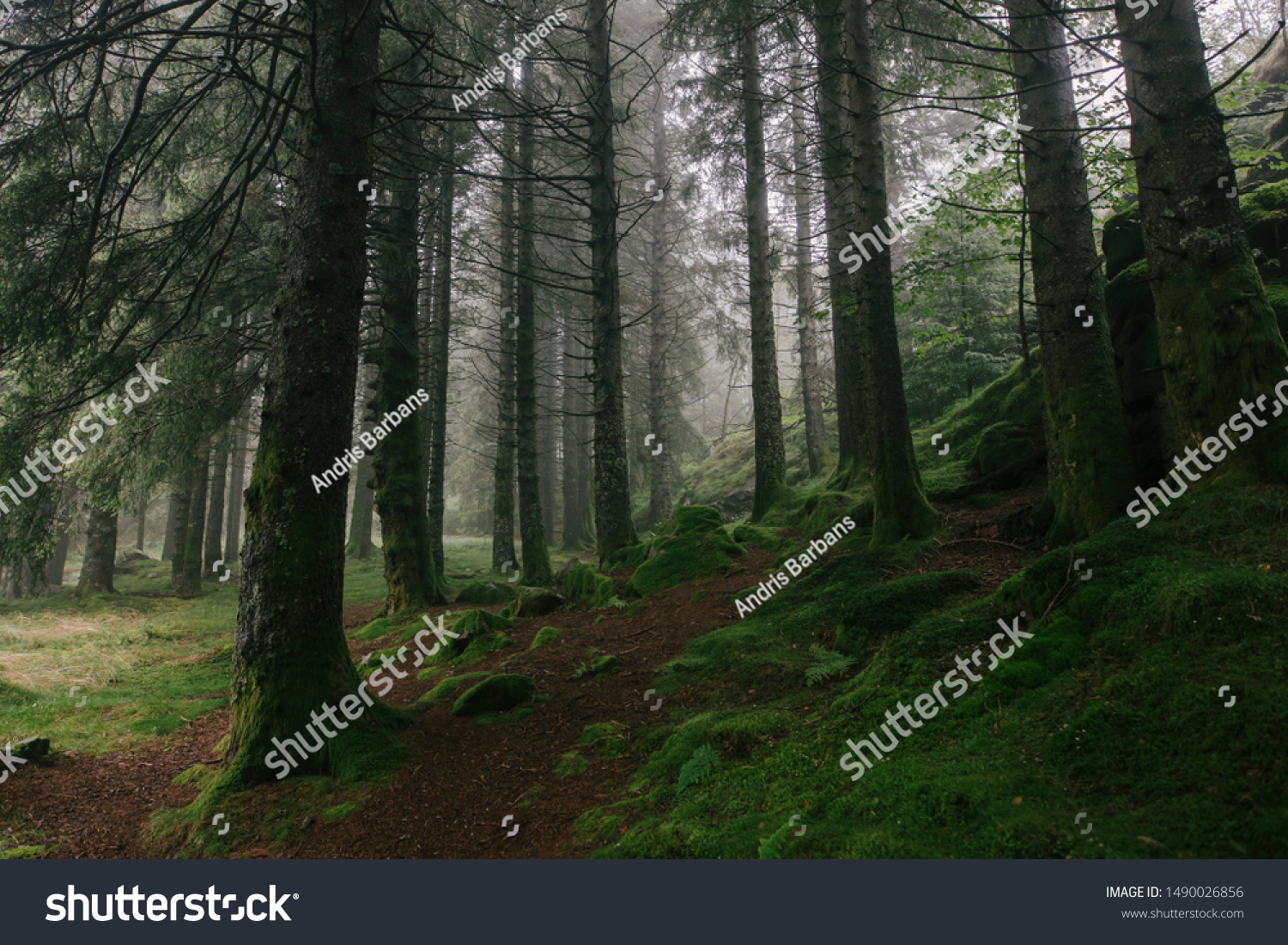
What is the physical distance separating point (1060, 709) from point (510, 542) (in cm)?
1397

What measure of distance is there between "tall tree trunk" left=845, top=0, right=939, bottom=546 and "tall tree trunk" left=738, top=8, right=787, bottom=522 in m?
4.37

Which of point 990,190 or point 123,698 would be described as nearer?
point 123,698

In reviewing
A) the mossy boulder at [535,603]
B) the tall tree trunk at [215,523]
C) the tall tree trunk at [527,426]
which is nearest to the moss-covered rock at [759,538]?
the mossy boulder at [535,603]

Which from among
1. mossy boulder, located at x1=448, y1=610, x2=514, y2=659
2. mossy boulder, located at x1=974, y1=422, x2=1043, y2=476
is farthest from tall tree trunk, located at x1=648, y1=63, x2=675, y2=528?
mossy boulder, located at x1=974, y1=422, x2=1043, y2=476

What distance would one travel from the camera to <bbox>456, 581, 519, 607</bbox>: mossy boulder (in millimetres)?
10969

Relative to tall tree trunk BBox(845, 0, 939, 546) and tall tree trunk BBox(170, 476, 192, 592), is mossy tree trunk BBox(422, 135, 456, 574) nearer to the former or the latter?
tall tree trunk BBox(170, 476, 192, 592)

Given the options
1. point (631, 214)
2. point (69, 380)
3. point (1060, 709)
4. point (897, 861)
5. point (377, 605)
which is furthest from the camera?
point (631, 214)

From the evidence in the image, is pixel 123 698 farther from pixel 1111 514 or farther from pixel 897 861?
pixel 1111 514

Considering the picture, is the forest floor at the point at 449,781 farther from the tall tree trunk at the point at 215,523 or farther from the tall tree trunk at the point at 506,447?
the tall tree trunk at the point at 215,523

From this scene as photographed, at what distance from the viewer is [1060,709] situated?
10.1 feet

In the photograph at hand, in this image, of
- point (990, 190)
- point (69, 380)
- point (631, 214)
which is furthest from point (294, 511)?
point (631, 214)

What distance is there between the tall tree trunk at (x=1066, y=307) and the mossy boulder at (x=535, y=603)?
6388mm

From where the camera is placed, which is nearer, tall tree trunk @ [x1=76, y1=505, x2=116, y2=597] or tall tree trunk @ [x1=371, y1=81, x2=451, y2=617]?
tall tree trunk @ [x1=371, y1=81, x2=451, y2=617]

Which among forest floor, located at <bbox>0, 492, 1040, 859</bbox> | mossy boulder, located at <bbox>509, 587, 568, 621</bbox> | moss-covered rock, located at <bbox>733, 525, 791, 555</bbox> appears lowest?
forest floor, located at <bbox>0, 492, 1040, 859</bbox>
